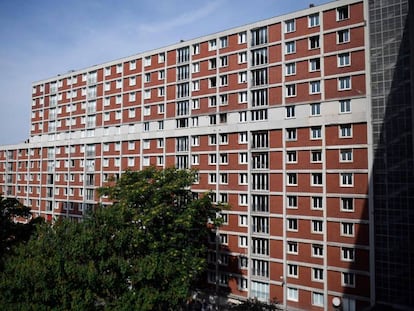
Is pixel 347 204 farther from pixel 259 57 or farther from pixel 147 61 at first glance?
pixel 147 61

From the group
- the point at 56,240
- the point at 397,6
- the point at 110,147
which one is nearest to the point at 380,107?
the point at 397,6

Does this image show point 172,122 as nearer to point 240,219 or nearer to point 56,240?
point 240,219

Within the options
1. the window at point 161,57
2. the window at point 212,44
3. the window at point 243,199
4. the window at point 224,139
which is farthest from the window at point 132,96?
the window at point 243,199

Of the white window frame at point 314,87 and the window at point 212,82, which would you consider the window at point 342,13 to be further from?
the window at point 212,82

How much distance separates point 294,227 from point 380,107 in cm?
1242

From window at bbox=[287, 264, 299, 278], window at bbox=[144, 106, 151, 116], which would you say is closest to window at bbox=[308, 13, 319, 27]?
window at bbox=[144, 106, 151, 116]

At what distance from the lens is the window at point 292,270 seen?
105ft

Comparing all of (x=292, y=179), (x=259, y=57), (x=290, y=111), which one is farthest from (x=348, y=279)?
(x=259, y=57)

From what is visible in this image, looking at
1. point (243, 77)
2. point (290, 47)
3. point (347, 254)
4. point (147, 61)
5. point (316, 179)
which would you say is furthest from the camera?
point (147, 61)

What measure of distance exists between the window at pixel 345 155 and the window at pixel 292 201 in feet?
17.5

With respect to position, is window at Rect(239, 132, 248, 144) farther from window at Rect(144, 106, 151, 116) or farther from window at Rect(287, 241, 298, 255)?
window at Rect(144, 106, 151, 116)

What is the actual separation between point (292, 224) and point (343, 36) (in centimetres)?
1690

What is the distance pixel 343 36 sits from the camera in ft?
102

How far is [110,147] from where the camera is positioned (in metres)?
49.5
